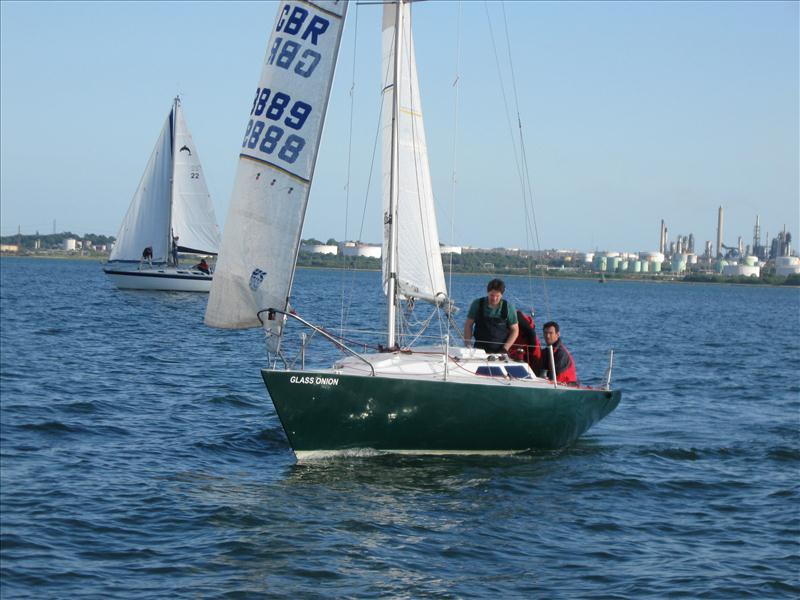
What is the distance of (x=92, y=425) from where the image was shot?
17797 millimetres

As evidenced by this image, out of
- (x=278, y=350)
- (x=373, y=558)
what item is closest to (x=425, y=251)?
(x=278, y=350)

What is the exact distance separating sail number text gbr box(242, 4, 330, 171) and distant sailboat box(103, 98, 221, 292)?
41940mm

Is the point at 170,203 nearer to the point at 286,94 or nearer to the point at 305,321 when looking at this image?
the point at 286,94

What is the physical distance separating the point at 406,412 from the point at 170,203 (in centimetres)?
4401

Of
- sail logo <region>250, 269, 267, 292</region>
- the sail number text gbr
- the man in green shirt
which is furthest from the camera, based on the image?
the man in green shirt

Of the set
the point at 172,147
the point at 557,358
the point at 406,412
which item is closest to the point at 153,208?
the point at 172,147

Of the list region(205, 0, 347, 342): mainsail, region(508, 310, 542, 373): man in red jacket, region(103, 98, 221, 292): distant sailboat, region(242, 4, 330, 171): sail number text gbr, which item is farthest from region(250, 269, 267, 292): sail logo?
region(103, 98, 221, 292): distant sailboat

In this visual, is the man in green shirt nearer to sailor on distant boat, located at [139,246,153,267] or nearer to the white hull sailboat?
the white hull sailboat

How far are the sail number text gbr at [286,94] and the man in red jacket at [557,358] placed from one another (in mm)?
5163

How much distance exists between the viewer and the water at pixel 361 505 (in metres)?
11.0

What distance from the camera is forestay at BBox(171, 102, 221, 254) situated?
186 ft

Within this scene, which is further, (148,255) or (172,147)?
(148,255)

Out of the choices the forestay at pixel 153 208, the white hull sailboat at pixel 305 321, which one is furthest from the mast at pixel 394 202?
the forestay at pixel 153 208

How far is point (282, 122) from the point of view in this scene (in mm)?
15234
